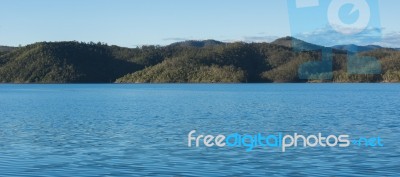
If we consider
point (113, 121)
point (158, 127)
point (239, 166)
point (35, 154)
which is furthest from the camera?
point (113, 121)

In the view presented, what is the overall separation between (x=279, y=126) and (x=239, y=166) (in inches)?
1101

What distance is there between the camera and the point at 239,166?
34.8 m

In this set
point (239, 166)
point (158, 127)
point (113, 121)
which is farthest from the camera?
point (113, 121)

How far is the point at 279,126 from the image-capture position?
62188mm

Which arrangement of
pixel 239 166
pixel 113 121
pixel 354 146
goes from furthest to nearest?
pixel 113 121 → pixel 354 146 → pixel 239 166

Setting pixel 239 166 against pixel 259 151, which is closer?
pixel 239 166

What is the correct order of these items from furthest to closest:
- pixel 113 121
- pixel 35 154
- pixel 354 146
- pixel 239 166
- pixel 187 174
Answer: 1. pixel 113 121
2. pixel 354 146
3. pixel 35 154
4. pixel 239 166
5. pixel 187 174

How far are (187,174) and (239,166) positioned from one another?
379 cm

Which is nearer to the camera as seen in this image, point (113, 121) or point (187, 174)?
point (187, 174)

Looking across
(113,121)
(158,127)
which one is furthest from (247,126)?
(113,121)

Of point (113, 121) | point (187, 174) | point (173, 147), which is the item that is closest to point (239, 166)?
point (187, 174)

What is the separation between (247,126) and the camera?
62.7 meters

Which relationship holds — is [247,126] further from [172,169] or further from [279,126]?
[172,169]

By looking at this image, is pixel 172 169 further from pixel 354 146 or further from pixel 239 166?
pixel 354 146
